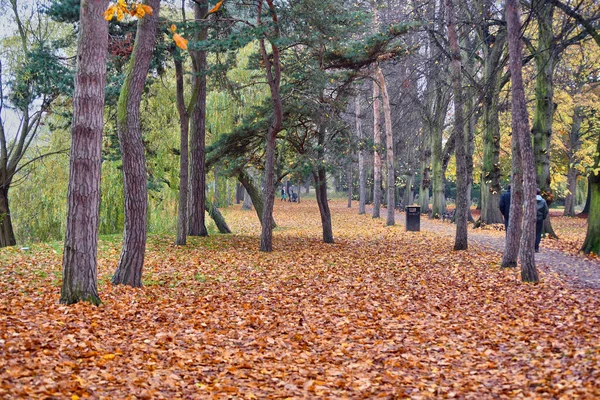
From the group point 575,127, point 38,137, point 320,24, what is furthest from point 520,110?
point 575,127

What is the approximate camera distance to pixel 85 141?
7.91 metres

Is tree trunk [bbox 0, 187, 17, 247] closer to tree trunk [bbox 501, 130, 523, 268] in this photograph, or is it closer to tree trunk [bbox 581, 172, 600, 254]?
tree trunk [bbox 501, 130, 523, 268]

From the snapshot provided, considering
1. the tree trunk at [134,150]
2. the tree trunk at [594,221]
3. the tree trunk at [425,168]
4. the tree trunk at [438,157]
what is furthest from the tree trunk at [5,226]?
the tree trunk at [425,168]

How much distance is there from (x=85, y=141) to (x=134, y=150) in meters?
2.13

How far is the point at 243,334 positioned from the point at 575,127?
33255mm

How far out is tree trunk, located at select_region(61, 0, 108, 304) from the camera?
310 inches

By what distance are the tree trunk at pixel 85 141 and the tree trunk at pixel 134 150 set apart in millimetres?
1782

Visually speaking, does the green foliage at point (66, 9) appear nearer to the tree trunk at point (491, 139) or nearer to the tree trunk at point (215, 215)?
the tree trunk at point (215, 215)

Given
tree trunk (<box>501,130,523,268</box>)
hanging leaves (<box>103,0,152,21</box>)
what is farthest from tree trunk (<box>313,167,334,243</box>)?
hanging leaves (<box>103,0,152,21</box>)

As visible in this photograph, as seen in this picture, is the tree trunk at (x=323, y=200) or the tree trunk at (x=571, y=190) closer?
the tree trunk at (x=323, y=200)

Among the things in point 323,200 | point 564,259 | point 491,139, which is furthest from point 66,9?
point 491,139

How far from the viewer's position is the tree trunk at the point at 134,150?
988 cm

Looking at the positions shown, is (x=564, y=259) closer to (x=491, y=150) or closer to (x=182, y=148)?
(x=182, y=148)

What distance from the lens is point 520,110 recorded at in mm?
11141
